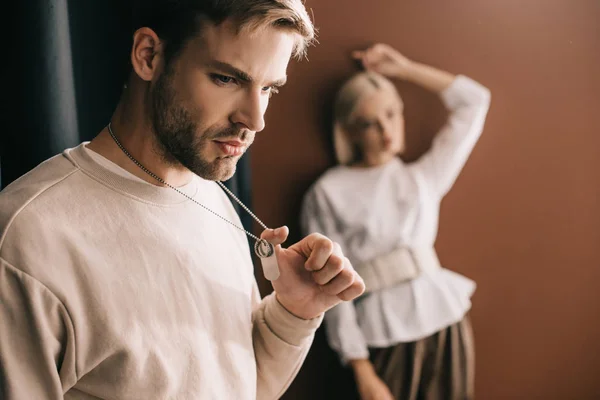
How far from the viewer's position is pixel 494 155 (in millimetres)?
1835

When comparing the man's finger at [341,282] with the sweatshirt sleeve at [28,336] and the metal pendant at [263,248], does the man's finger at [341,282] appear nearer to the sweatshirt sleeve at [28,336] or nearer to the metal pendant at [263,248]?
the metal pendant at [263,248]

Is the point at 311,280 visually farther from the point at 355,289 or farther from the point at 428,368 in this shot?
the point at 428,368

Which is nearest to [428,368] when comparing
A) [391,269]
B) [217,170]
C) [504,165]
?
[391,269]

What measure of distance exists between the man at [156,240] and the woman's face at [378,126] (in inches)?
32.9

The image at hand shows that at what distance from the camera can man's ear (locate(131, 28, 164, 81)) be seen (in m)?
0.79

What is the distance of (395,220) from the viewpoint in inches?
67.8

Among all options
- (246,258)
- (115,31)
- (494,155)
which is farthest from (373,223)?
(115,31)

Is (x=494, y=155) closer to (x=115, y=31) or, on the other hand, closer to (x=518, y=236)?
(x=518, y=236)

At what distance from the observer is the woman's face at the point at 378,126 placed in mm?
1694

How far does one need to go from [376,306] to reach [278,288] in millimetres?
840

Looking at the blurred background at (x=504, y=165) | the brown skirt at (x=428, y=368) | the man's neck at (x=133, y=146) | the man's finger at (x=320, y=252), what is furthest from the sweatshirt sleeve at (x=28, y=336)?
the brown skirt at (x=428, y=368)

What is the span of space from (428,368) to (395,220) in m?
0.45

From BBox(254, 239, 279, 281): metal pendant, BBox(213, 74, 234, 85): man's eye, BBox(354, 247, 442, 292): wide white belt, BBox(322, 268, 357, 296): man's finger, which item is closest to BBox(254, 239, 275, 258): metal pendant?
BBox(254, 239, 279, 281): metal pendant

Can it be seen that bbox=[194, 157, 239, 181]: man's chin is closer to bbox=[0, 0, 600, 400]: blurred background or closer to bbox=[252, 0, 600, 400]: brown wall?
bbox=[0, 0, 600, 400]: blurred background
